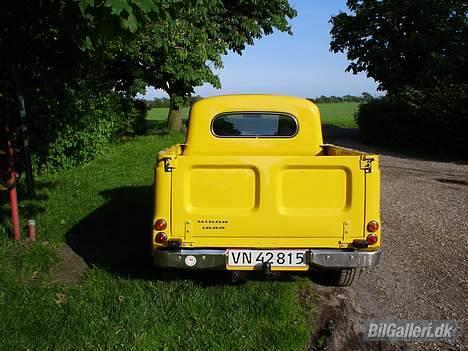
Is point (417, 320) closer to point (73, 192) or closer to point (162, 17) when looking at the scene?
point (162, 17)

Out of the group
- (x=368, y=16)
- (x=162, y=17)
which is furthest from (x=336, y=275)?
(x=368, y=16)

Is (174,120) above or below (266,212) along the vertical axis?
below

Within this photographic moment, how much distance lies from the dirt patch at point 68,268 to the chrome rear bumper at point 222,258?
50.2 inches

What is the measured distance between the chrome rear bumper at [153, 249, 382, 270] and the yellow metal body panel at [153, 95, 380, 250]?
0.07 metres

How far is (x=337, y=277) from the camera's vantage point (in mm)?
4828

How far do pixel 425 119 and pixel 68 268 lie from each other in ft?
51.1

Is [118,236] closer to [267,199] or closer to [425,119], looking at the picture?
[267,199]

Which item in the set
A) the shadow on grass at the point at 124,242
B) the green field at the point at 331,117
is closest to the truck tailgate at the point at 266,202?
the shadow on grass at the point at 124,242

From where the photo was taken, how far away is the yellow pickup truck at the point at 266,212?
13.5 feet

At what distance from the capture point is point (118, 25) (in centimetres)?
390

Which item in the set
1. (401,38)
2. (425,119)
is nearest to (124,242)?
(425,119)

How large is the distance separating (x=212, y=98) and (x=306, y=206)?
2193 mm

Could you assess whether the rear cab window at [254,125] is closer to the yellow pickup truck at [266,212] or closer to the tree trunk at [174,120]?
the yellow pickup truck at [266,212]

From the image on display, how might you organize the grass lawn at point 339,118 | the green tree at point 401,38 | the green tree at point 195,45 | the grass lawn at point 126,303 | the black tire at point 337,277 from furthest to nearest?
the grass lawn at point 339,118, the green tree at point 401,38, the green tree at point 195,45, the black tire at point 337,277, the grass lawn at point 126,303
